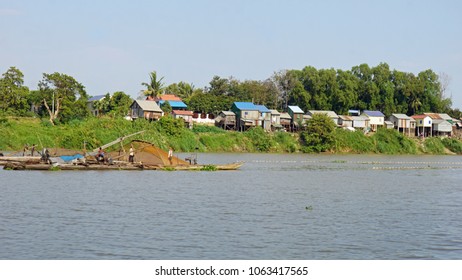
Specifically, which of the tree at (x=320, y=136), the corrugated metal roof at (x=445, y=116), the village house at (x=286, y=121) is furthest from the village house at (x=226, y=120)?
the corrugated metal roof at (x=445, y=116)

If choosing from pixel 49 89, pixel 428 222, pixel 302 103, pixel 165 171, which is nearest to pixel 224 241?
pixel 428 222

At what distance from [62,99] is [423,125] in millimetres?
60101

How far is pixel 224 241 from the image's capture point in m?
18.2

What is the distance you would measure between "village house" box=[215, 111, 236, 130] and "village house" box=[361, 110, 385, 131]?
2426cm

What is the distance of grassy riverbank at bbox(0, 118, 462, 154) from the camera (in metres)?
59.2

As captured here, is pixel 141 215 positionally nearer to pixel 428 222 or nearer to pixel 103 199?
pixel 103 199

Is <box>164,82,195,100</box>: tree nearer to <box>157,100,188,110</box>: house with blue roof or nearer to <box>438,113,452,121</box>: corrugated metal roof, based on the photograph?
<box>157,100,188,110</box>: house with blue roof

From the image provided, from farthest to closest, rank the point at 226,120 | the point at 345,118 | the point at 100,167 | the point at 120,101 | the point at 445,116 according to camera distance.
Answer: the point at 445,116 < the point at 345,118 < the point at 226,120 < the point at 120,101 < the point at 100,167

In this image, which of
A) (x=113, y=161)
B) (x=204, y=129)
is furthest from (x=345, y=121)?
(x=113, y=161)

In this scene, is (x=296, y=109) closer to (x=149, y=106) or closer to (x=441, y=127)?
(x=441, y=127)

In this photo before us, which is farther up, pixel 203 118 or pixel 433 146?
pixel 203 118

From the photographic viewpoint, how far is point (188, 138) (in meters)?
72.6

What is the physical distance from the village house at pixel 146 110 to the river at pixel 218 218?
151 feet

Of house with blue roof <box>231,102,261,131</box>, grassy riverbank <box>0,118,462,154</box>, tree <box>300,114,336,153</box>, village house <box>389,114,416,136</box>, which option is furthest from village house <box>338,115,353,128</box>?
tree <box>300,114,336,153</box>
